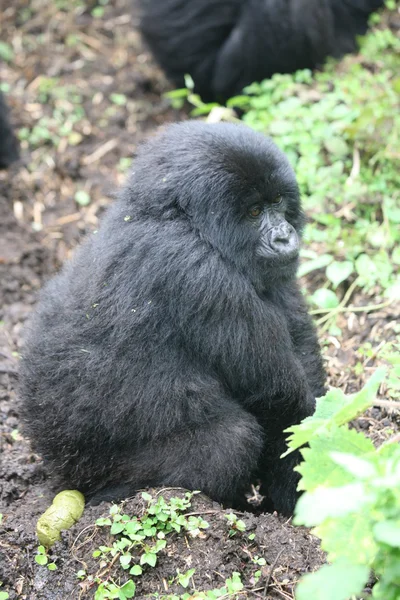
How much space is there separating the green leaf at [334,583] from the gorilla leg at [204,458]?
155cm

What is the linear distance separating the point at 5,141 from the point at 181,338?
152 inches

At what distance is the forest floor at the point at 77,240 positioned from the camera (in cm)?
316

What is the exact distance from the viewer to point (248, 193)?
3.59m

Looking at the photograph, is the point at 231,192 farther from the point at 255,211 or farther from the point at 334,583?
the point at 334,583

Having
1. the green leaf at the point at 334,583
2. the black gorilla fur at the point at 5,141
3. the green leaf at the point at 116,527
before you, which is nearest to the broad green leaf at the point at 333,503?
the green leaf at the point at 334,583

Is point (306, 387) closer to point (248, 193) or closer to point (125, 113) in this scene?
point (248, 193)

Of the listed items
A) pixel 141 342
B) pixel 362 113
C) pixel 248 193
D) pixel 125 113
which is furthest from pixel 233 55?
pixel 141 342

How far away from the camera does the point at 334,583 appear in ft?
6.13

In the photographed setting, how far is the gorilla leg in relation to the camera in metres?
3.47

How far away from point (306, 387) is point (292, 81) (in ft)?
11.8

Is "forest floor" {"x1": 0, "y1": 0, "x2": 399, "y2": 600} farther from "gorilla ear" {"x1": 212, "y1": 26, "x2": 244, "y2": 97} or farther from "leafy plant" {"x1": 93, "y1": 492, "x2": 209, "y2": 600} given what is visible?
"gorilla ear" {"x1": 212, "y1": 26, "x2": 244, "y2": 97}

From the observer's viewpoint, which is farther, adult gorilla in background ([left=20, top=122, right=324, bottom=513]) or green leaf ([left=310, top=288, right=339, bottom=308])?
green leaf ([left=310, top=288, right=339, bottom=308])

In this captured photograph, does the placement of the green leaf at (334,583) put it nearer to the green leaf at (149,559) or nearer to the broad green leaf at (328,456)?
the broad green leaf at (328,456)

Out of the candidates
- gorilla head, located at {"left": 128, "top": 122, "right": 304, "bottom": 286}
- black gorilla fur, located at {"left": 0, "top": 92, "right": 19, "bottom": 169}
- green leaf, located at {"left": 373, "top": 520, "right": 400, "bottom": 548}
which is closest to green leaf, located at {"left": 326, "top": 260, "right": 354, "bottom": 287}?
gorilla head, located at {"left": 128, "top": 122, "right": 304, "bottom": 286}
